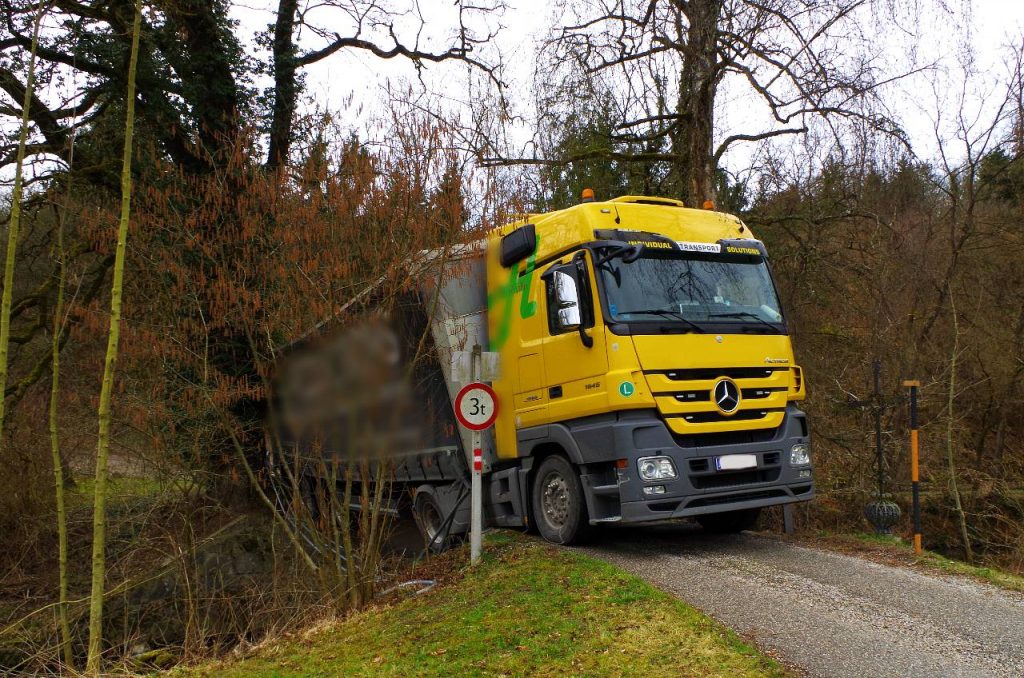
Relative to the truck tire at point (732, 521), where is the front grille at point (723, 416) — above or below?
above

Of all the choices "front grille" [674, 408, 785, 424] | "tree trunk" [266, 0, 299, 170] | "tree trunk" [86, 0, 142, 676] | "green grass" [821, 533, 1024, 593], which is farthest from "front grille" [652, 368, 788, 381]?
"tree trunk" [266, 0, 299, 170]

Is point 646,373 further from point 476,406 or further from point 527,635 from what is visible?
point 527,635

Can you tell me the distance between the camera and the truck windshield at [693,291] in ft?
25.6

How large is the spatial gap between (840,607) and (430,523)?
521cm

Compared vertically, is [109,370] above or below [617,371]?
above

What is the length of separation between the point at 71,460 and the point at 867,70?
40.3 feet

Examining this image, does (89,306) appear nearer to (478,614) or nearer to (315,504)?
(315,504)

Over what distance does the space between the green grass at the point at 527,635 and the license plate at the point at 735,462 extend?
142cm

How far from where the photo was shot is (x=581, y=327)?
787 cm

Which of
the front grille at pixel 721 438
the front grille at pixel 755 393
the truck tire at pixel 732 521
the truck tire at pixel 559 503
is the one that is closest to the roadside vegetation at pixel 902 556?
the truck tire at pixel 732 521

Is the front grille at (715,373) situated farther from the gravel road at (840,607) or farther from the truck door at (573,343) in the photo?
the gravel road at (840,607)

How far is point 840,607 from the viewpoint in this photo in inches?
244

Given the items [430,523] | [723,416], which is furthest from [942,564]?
[430,523]

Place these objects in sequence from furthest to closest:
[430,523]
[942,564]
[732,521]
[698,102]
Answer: [698,102] < [430,523] < [732,521] < [942,564]
